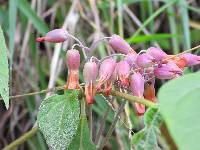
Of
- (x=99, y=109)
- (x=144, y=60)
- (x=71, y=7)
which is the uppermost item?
(x=71, y=7)

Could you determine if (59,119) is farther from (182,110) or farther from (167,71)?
(182,110)

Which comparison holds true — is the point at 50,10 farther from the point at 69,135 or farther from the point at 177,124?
the point at 177,124

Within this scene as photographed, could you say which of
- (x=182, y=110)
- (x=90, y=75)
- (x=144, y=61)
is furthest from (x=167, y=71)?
(x=182, y=110)

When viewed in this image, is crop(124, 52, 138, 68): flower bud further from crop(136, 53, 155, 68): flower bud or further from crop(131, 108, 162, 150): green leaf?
crop(131, 108, 162, 150): green leaf

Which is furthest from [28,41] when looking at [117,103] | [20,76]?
[117,103]

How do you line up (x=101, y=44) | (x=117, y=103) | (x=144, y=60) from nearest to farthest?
1. (x=144, y=60)
2. (x=117, y=103)
3. (x=101, y=44)

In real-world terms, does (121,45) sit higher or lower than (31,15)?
lower

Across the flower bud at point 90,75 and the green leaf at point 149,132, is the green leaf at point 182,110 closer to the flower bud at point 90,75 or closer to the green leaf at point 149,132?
the green leaf at point 149,132
